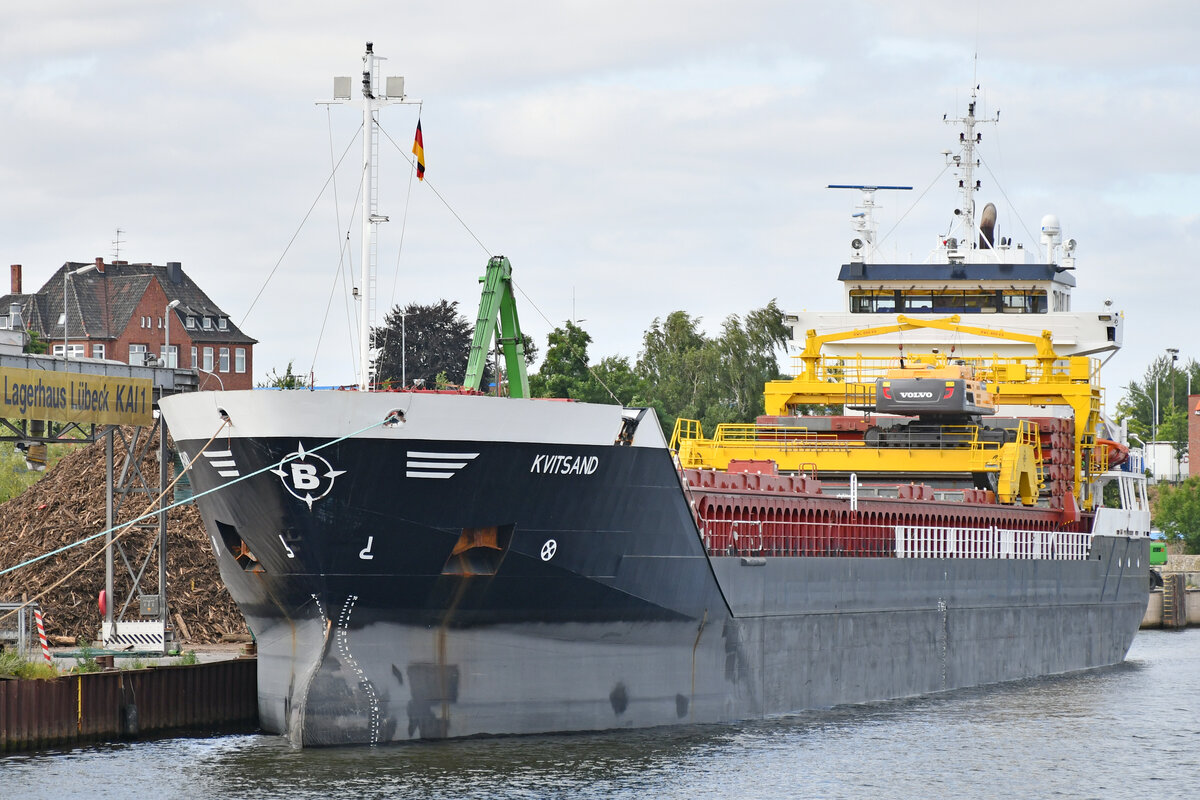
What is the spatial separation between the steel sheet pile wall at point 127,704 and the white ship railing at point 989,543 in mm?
12580

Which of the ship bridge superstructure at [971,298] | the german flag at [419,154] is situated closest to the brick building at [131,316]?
the ship bridge superstructure at [971,298]

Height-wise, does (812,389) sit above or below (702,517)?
above

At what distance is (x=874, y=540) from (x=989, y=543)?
4.55 meters

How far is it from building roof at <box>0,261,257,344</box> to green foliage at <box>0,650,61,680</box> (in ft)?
187

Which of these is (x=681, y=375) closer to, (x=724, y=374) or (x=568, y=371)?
(x=724, y=374)

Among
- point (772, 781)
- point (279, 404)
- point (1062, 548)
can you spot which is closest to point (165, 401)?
point (279, 404)

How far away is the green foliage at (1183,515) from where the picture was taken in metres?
78.4

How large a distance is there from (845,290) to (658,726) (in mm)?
20296

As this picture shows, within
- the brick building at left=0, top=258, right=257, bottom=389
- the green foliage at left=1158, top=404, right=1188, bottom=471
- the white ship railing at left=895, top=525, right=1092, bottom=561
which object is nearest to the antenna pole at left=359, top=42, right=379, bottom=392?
the white ship railing at left=895, top=525, right=1092, bottom=561

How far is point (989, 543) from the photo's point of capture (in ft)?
111

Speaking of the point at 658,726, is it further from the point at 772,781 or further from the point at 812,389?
the point at 812,389

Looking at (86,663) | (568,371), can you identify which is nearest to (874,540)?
(86,663)

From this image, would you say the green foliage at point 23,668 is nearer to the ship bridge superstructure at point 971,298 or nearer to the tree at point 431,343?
the ship bridge superstructure at point 971,298

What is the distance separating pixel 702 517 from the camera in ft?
84.1
